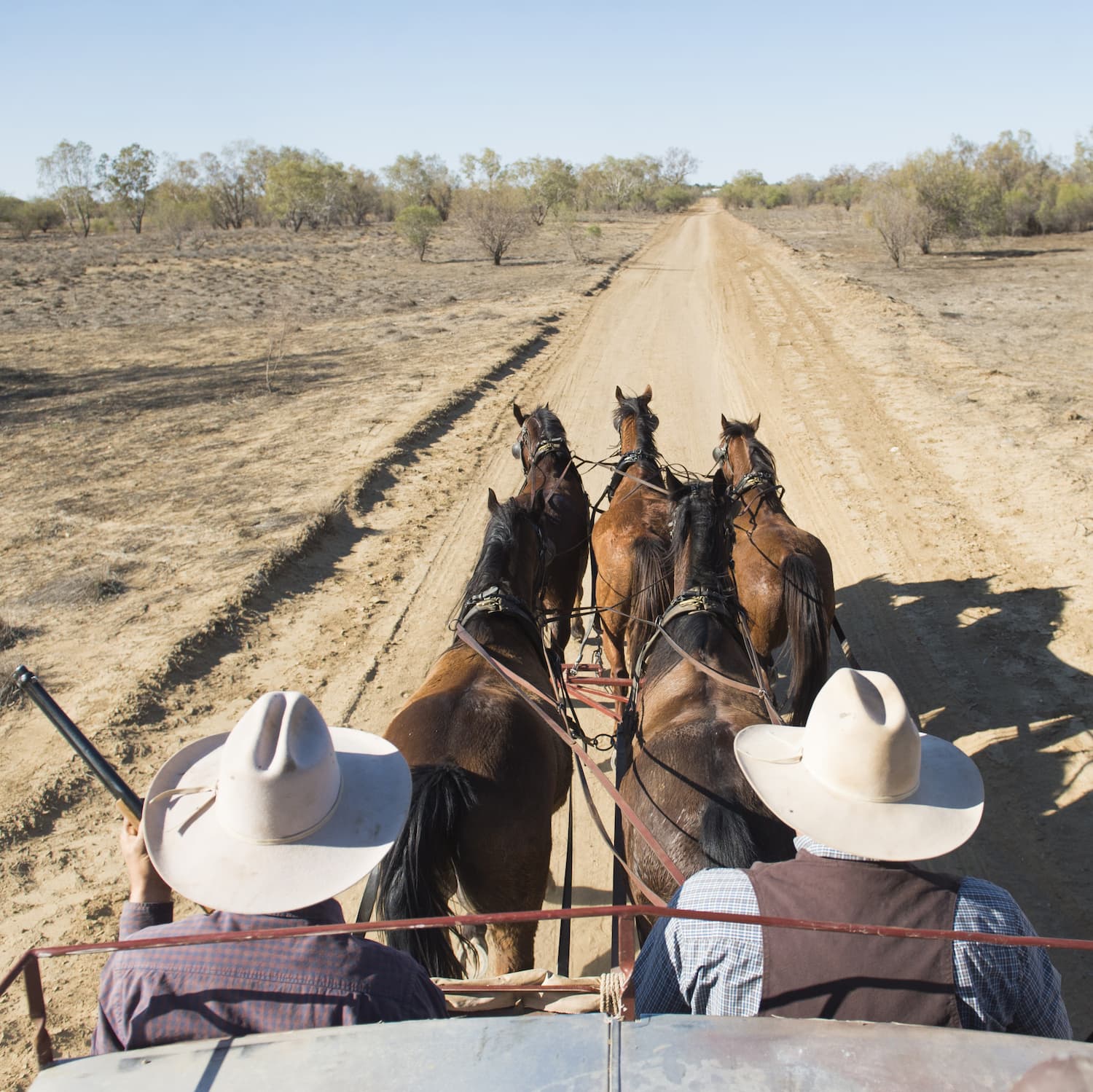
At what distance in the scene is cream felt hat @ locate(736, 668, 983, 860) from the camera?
6.91 ft

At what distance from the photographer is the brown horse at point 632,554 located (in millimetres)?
5297

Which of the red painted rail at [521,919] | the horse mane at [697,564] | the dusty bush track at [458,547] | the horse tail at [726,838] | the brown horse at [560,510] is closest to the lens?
the red painted rail at [521,919]

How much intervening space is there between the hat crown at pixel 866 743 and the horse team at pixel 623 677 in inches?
33.8

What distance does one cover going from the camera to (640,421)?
7.17 metres

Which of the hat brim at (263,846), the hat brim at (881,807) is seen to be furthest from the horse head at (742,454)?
the hat brim at (263,846)

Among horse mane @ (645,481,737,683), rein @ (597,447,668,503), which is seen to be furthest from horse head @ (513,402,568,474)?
horse mane @ (645,481,737,683)

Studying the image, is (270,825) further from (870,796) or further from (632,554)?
(632,554)

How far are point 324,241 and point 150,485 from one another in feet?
130

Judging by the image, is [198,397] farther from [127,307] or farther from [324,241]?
[324,241]

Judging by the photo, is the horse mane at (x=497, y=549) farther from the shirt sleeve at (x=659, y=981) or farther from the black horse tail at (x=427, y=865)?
the shirt sleeve at (x=659, y=981)

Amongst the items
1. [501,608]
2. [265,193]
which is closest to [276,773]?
[501,608]

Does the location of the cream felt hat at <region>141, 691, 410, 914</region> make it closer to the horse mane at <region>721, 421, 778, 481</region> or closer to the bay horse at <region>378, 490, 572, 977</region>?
the bay horse at <region>378, 490, 572, 977</region>

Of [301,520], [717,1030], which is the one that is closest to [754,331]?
[301,520]

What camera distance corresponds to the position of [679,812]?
10.5 feet
